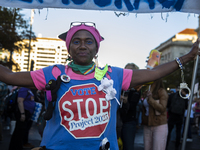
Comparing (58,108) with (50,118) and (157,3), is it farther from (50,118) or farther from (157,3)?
(157,3)

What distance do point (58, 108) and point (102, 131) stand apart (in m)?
0.40

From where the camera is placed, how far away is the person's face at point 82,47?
2.31 meters

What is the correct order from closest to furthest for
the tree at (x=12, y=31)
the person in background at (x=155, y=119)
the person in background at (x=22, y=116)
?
the person in background at (x=155, y=119)
the person in background at (x=22, y=116)
the tree at (x=12, y=31)

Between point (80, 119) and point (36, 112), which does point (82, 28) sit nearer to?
point (80, 119)

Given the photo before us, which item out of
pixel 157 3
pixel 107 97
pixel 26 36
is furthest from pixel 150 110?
pixel 26 36

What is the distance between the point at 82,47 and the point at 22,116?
171 inches

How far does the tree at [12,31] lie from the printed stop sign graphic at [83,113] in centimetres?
1307

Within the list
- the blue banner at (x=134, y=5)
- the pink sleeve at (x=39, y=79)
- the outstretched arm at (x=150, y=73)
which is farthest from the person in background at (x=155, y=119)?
the pink sleeve at (x=39, y=79)

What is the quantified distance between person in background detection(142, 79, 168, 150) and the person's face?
2967mm

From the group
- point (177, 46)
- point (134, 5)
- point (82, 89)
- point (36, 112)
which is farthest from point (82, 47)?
point (177, 46)

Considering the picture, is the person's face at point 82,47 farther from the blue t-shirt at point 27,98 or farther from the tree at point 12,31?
the tree at point 12,31

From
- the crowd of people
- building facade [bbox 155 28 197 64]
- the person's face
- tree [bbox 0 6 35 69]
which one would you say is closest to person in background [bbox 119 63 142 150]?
the crowd of people

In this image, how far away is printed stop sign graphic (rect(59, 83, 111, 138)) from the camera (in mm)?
2100

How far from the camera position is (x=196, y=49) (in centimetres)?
250
